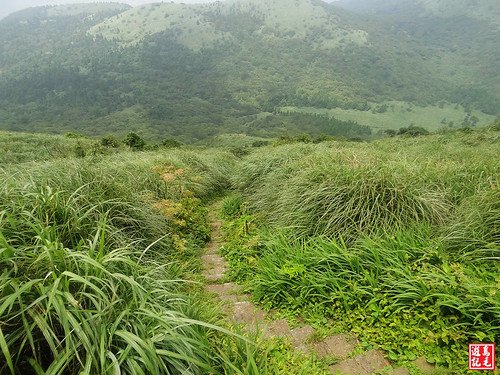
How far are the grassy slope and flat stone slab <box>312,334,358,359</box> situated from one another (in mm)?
122362

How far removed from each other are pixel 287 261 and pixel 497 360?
1.94m

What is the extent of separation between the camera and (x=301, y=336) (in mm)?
2918

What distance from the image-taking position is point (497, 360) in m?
2.31

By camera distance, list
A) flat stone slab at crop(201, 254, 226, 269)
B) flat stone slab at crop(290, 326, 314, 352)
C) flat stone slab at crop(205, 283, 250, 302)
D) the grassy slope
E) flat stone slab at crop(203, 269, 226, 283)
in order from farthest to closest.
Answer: the grassy slope, flat stone slab at crop(201, 254, 226, 269), flat stone slab at crop(203, 269, 226, 283), flat stone slab at crop(205, 283, 250, 302), flat stone slab at crop(290, 326, 314, 352)

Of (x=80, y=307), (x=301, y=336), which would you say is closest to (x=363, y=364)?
(x=301, y=336)

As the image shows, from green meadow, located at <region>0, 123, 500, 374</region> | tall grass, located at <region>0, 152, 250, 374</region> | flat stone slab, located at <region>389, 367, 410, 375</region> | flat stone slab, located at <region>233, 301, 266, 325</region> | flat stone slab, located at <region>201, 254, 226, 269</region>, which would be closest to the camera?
tall grass, located at <region>0, 152, 250, 374</region>

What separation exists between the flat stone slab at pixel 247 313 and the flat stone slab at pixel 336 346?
2.08ft

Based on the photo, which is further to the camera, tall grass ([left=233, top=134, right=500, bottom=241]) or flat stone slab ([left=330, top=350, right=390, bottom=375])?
tall grass ([left=233, top=134, right=500, bottom=241])

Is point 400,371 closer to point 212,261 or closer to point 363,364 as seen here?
point 363,364

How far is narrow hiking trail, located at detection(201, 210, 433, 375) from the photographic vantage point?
250 centimetres

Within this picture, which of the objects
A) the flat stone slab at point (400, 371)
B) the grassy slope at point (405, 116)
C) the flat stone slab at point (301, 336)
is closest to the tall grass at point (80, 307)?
the flat stone slab at point (301, 336)

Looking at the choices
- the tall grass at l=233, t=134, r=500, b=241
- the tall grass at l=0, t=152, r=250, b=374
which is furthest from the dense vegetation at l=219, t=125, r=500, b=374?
the tall grass at l=0, t=152, r=250, b=374

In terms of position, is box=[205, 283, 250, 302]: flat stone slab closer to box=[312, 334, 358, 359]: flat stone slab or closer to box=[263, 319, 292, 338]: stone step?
box=[263, 319, 292, 338]: stone step

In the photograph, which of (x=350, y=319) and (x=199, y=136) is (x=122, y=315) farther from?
(x=199, y=136)
